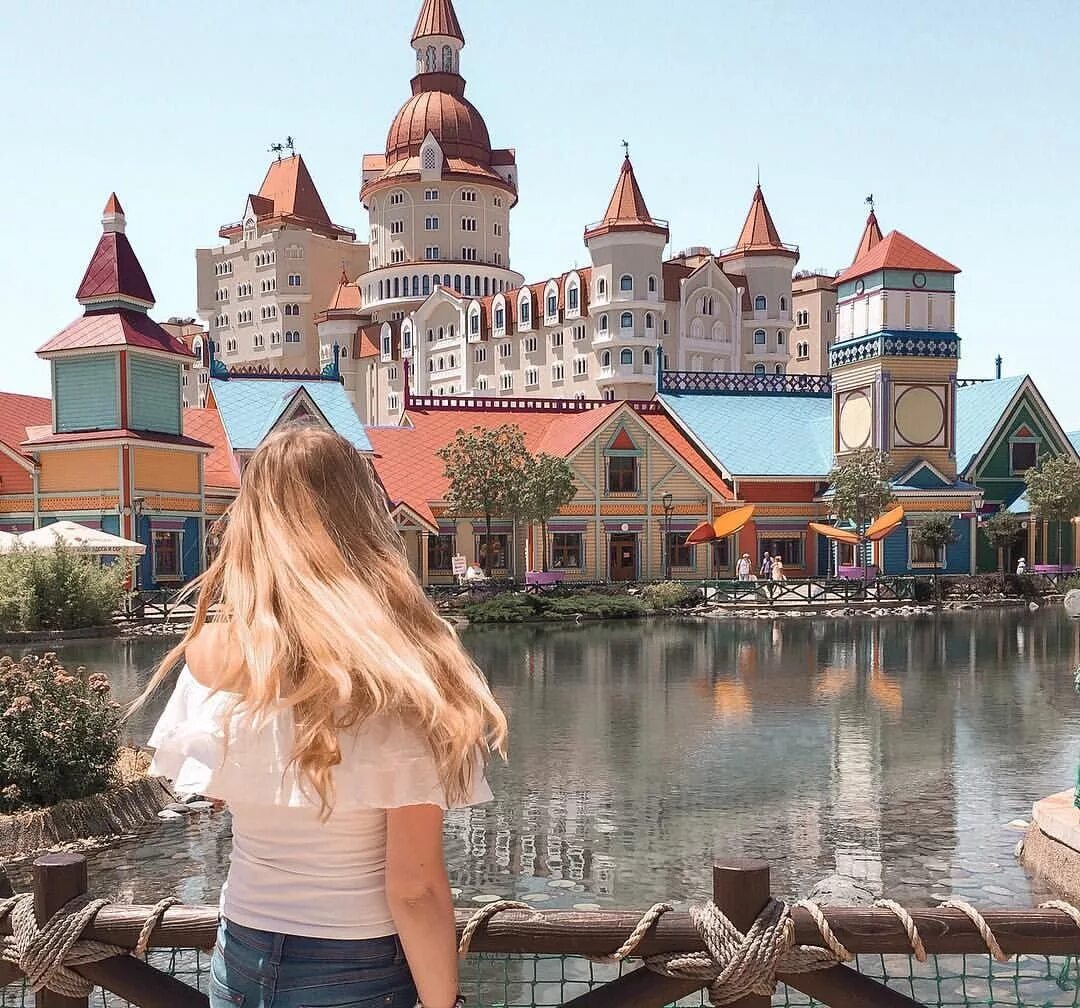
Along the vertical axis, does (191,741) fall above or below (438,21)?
below

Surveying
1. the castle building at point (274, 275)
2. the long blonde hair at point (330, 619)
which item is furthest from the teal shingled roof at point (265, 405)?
the castle building at point (274, 275)

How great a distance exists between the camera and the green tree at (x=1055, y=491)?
1849 inches

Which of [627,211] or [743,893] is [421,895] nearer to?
[743,893]

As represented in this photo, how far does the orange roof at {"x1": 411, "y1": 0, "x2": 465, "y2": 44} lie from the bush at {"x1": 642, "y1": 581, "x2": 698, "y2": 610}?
3005 inches

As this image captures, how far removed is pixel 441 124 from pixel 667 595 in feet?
229

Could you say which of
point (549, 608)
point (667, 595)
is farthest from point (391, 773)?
point (667, 595)

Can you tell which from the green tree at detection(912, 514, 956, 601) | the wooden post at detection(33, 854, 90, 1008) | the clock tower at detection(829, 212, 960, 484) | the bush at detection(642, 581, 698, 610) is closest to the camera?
the wooden post at detection(33, 854, 90, 1008)

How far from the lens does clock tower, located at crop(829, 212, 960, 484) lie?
159 feet

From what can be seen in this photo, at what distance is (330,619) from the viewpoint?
2408mm

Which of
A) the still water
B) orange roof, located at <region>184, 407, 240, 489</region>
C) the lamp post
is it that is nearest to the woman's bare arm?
the still water

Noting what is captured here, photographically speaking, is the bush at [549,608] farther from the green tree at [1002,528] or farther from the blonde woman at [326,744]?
the blonde woman at [326,744]

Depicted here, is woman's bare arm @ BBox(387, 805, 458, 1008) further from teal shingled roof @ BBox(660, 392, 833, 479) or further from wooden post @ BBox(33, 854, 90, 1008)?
teal shingled roof @ BBox(660, 392, 833, 479)

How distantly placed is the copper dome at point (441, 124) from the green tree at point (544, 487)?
62.1m

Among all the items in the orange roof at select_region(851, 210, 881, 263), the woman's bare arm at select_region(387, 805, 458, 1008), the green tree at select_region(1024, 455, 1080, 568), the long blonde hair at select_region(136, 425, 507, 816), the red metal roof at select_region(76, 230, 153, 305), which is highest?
the orange roof at select_region(851, 210, 881, 263)
